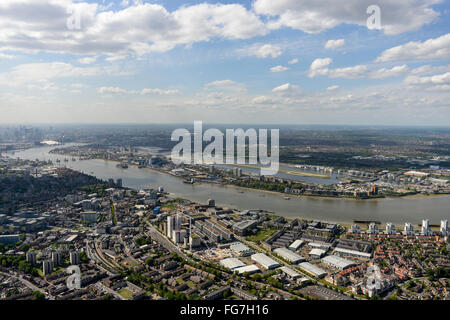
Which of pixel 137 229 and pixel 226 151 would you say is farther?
pixel 226 151

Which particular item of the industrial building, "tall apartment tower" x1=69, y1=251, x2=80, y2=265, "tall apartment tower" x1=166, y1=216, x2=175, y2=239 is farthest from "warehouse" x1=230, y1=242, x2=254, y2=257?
"tall apartment tower" x1=69, y1=251, x2=80, y2=265

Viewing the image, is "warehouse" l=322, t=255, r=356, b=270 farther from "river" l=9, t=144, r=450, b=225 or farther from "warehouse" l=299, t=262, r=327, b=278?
"river" l=9, t=144, r=450, b=225

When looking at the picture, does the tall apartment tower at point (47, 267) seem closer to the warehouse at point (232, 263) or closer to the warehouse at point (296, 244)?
the warehouse at point (232, 263)

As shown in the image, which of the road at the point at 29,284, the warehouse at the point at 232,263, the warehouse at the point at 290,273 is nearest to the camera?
the road at the point at 29,284

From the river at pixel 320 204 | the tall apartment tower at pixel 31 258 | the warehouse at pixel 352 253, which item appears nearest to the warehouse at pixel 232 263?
the warehouse at pixel 352 253
